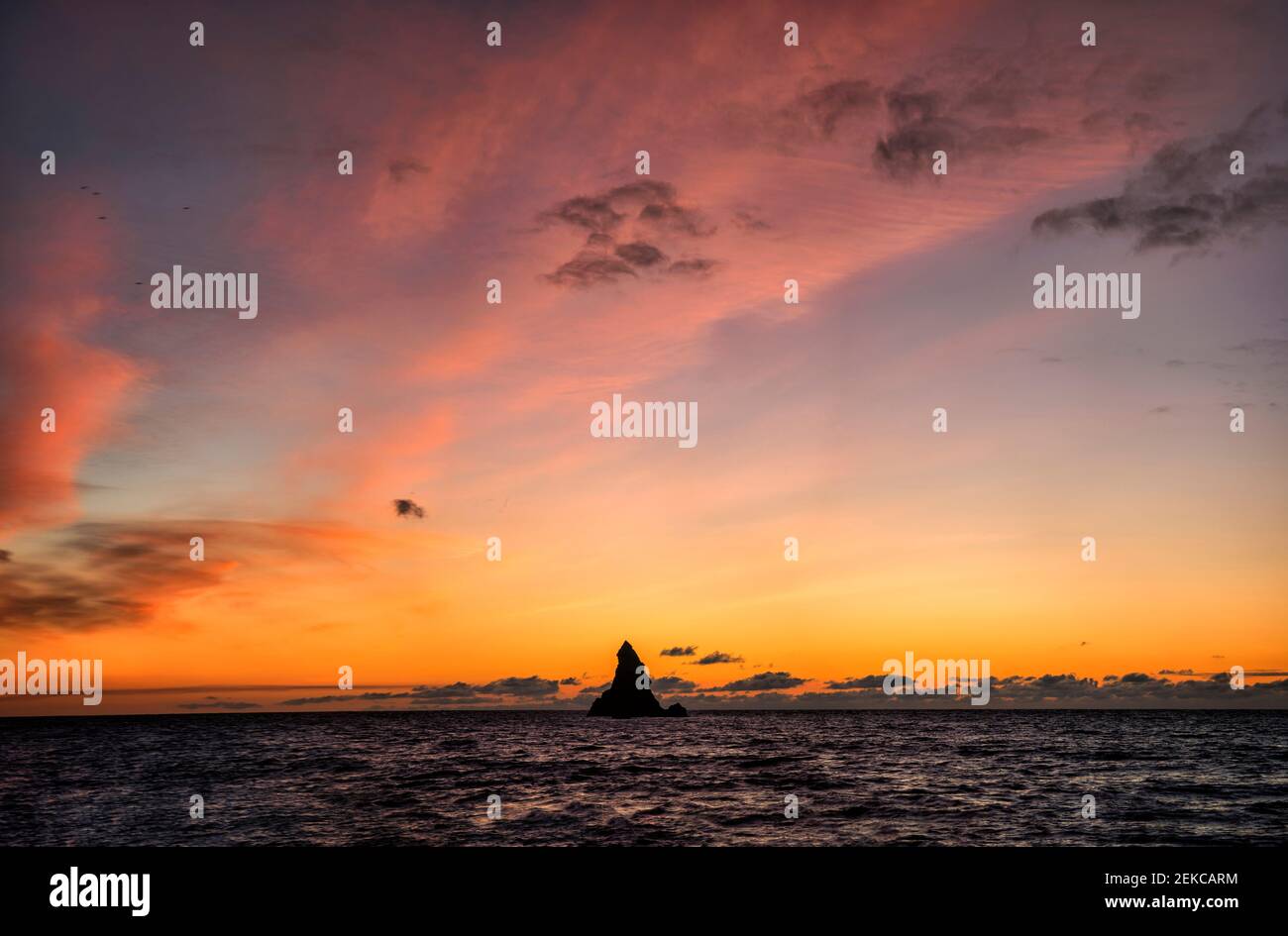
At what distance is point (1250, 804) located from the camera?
3712cm

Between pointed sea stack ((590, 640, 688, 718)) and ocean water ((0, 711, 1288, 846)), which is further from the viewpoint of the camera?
pointed sea stack ((590, 640, 688, 718))

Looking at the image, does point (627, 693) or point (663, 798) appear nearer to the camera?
point (663, 798)

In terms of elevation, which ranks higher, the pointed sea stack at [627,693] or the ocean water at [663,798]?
the ocean water at [663,798]

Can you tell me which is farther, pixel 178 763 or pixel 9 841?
pixel 178 763

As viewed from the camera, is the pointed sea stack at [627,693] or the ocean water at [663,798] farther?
the pointed sea stack at [627,693]

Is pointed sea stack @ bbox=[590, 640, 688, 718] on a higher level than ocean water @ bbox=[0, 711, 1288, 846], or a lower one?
lower
